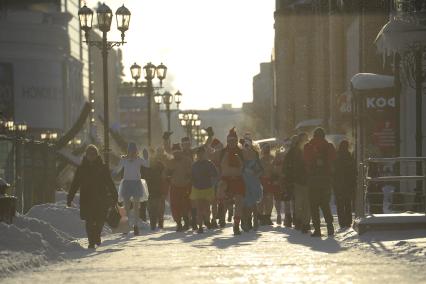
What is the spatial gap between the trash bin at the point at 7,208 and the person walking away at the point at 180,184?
581 cm

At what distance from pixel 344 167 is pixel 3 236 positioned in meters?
8.18

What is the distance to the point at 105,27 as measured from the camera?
94.1 ft

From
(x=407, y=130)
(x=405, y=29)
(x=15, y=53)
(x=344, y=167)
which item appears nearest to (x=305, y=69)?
(x=15, y=53)

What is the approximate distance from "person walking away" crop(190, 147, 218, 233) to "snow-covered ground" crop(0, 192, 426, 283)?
1.46 metres

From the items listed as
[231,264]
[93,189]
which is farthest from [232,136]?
[231,264]

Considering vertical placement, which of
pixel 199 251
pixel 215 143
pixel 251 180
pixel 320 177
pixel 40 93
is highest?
pixel 40 93

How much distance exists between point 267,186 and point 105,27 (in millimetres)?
6071

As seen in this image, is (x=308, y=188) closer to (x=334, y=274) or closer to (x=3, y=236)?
(x=3, y=236)

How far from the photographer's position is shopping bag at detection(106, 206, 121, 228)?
1929 centimetres

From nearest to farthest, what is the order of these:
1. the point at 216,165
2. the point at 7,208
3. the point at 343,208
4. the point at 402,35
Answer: the point at 7,208, the point at 343,208, the point at 216,165, the point at 402,35

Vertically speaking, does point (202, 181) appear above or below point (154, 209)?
above

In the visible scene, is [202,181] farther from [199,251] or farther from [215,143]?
[199,251]

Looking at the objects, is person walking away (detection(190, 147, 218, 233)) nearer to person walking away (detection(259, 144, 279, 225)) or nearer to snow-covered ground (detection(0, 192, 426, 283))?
snow-covered ground (detection(0, 192, 426, 283))

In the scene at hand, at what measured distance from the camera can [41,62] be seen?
11862cm
